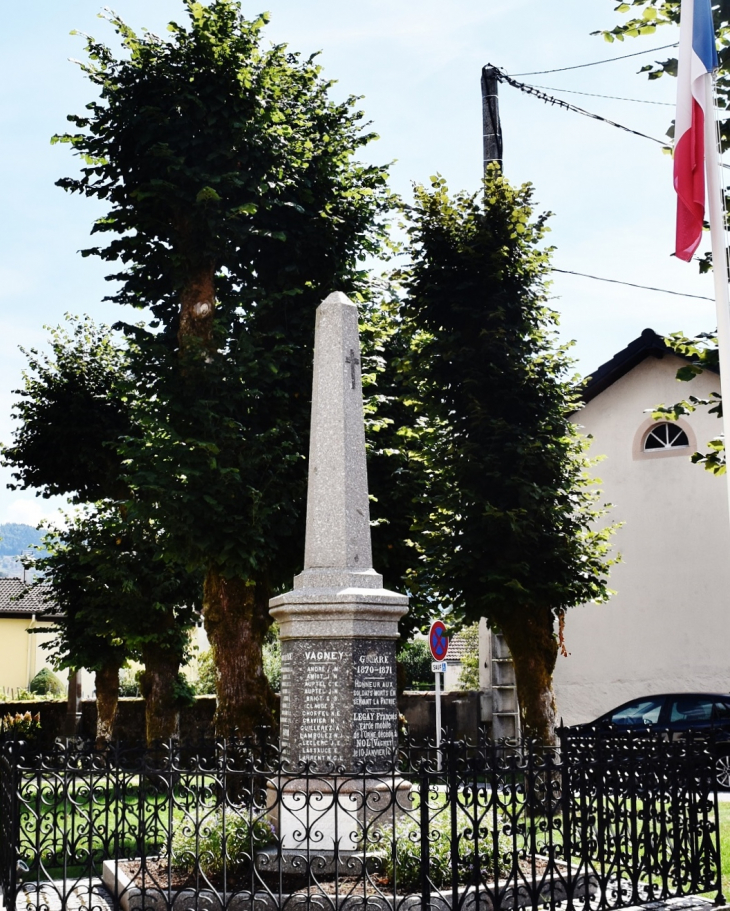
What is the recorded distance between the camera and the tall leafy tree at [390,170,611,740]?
15.8 m

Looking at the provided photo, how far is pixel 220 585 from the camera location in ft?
53.4

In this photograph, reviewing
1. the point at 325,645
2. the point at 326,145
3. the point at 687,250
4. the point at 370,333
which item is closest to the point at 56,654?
the point at 370,333

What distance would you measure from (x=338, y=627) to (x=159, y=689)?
50.1ft

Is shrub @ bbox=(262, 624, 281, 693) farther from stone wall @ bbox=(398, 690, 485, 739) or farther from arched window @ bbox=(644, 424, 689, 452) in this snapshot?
arched window @ bbox=(644, 424, 689, 452)

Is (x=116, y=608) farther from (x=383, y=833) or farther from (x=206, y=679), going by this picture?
(x=206, y=679)

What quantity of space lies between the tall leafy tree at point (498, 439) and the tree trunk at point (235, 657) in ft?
9.26

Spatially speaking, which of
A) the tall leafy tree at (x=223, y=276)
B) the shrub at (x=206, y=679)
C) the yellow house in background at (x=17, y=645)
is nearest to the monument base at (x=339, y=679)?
the tall leafy tree at (x=223, y=276)

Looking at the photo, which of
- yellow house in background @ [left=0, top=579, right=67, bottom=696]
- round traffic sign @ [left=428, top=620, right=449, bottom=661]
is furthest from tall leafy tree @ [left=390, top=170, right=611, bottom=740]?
yellow house in background @ [left=0, top=579, right=67, bottom=696]

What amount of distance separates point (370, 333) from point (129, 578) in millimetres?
8314

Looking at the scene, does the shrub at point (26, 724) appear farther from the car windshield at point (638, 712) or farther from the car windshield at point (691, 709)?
the car windshield at point (691, 709)

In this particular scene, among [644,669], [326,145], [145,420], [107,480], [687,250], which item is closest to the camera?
[687,250]

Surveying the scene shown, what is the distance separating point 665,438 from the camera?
24.7 m

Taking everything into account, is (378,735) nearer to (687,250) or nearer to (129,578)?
(687,250)

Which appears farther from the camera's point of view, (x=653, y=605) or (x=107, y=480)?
(x=653, y=605)
